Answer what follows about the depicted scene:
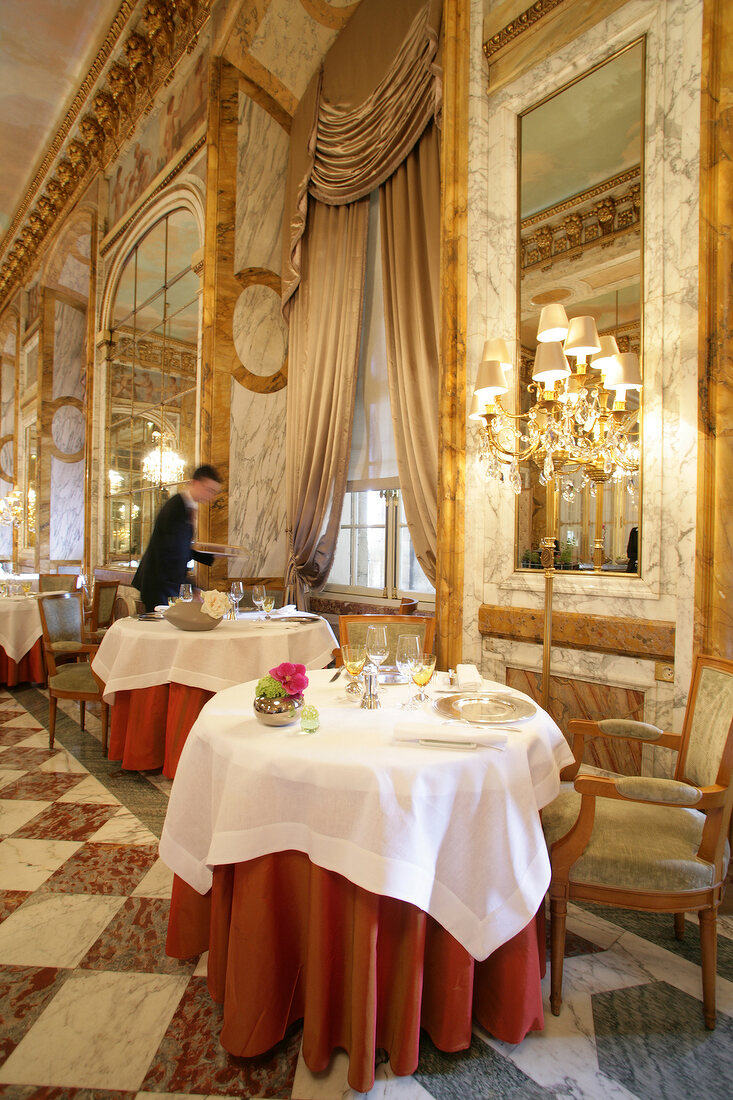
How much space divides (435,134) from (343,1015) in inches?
175

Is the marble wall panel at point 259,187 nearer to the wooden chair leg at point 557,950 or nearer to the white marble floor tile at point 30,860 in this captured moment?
the white marble floor tile at point 30,860

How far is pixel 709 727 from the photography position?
179cm

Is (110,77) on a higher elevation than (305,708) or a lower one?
higher

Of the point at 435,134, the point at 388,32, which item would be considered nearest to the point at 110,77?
the point at 388,32

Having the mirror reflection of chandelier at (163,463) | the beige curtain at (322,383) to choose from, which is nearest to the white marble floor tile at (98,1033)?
the beige curtain at (322,383)

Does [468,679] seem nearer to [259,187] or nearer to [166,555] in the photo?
[166,555]

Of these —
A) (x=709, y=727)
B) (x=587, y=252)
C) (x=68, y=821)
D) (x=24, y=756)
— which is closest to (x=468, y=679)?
(x=709, y=727)

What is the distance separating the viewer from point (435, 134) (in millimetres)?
3693

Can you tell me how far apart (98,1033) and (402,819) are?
3.47ft

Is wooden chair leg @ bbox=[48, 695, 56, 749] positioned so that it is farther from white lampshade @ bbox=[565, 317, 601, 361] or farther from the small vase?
white lampshade @ bbox=[565, 317, 601, 361]

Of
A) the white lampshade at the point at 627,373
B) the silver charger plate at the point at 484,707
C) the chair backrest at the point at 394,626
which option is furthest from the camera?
the chair backrest at the point at 394,626

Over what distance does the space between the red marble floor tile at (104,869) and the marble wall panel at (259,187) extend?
178 inches

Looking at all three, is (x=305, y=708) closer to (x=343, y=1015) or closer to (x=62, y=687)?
(x=343, y=1015)

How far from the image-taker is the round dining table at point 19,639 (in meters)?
4.99
